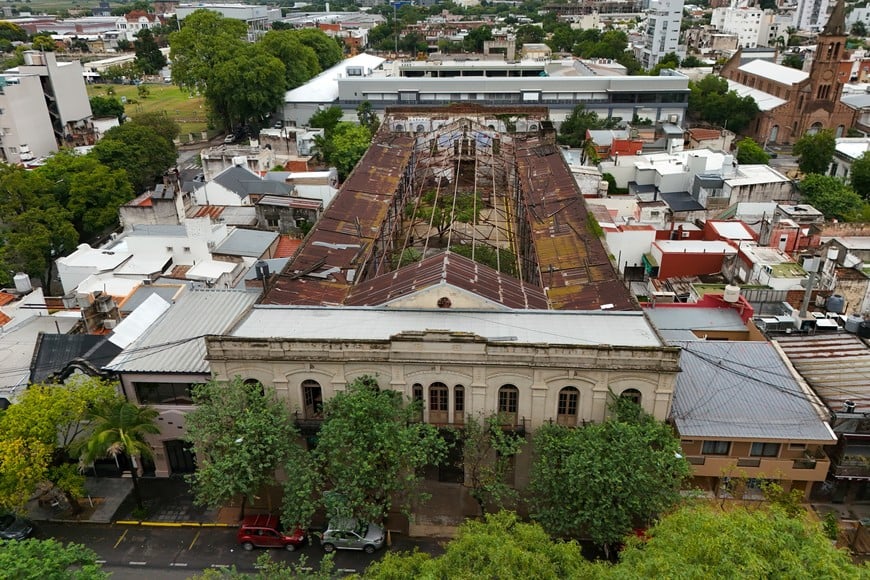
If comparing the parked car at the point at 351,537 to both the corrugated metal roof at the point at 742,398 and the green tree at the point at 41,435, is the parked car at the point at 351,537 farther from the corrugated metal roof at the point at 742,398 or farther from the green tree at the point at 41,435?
the corrugated metal roof at the point at 742,398

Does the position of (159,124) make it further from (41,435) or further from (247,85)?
Result: (41,435)

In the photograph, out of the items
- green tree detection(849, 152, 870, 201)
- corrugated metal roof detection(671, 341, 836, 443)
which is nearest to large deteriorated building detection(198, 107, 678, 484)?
corrugated metal roof detection(671, 341, 836, 443)

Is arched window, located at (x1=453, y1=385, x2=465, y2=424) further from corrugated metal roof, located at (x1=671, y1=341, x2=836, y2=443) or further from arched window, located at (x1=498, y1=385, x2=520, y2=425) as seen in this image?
corrugated metal roof, located at (x1=671, y1=341, x2=836, y2=443)

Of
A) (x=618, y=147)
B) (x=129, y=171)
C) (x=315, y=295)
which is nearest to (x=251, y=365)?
(x=315, y=295)

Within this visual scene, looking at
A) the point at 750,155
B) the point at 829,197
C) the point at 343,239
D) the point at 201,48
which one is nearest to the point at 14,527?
the point at 343,239

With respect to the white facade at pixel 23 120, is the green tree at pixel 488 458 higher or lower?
lower

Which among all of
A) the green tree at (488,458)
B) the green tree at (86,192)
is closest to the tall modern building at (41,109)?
the green tree at (86,192)
